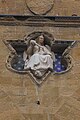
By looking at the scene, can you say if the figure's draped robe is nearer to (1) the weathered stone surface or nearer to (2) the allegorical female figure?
(2) the allegorical female figure

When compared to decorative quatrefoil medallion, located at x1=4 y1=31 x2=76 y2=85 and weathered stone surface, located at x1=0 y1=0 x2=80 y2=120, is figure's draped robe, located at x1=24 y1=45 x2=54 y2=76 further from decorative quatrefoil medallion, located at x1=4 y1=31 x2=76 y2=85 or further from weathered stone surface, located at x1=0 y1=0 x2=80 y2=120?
weathered stone surface, located at x1=0 y1=0 x2=80 y2=120

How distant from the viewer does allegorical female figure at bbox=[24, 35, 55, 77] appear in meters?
20.0

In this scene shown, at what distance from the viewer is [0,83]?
19.7m

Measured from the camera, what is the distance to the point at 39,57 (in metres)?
20.2

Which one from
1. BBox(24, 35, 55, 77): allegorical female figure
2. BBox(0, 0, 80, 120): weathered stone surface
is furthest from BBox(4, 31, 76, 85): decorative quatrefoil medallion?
BBox(0, 0, 80, 120): weathered stone surface

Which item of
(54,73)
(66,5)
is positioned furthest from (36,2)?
(54,73)

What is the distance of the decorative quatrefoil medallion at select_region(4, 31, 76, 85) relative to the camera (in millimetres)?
20016

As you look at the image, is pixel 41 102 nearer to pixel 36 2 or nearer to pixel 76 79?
pixel 76 79

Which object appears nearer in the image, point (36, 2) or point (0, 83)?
point (0, 83)

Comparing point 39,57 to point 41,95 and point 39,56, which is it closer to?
point 39,56

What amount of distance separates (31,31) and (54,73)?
152 centimetres

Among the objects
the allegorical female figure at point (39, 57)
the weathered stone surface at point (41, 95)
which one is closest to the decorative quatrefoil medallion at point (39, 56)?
the allegorical female figure at point (39, 57)

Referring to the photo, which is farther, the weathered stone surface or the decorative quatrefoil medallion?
the decorative quatrefoil medallion

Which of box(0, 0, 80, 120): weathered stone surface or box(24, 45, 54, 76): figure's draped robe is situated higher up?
box(24, 45, 54, 76): figure's draped robe
